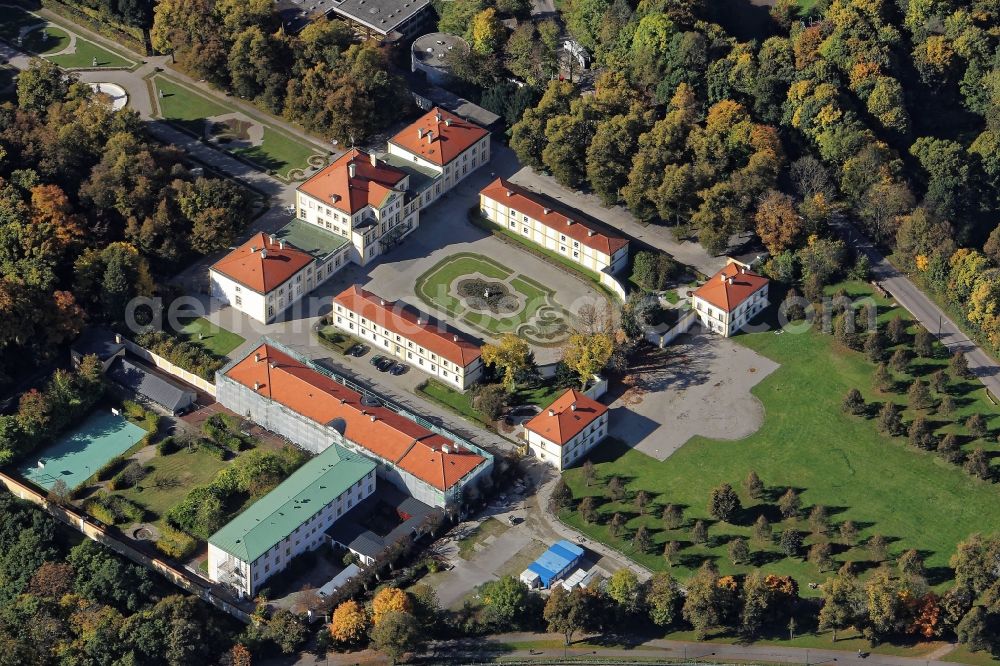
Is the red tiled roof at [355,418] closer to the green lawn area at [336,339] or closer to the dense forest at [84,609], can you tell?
the green lawn area at [336,339]

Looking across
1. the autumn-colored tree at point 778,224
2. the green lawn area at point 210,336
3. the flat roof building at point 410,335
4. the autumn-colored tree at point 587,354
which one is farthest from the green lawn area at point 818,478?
the green lawn area at point 210,336

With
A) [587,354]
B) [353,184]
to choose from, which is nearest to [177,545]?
[587,354]

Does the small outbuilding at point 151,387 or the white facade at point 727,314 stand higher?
the white facade at point 727,314

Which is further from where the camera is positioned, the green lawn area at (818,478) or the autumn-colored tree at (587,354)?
the autumn-colored tree at (587,354)

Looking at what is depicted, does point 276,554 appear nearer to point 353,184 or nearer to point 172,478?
point 172,478

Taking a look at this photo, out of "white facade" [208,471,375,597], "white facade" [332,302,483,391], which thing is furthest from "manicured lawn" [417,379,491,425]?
"white facade" [208,471,375,597]
